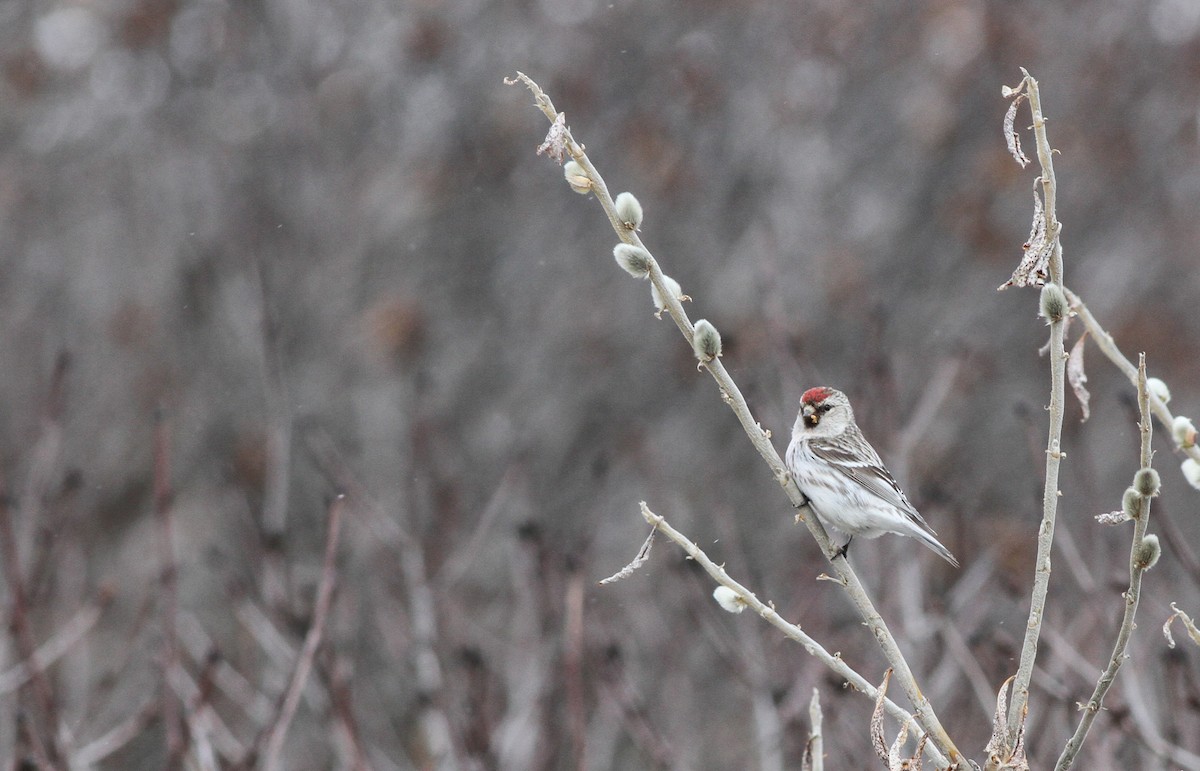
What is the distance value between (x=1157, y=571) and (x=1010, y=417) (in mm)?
3374

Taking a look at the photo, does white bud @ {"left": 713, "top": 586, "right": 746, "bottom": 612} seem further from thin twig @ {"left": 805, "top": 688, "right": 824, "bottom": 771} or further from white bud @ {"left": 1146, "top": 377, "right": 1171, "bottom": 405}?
white bud @ {"left": 1146, "top": 377, "right": 1171, "bottom": 405}

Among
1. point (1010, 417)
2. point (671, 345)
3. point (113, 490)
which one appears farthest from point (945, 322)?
point (113, 490)

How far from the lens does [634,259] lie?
2.11 metres

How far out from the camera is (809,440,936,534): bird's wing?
370 centimetres

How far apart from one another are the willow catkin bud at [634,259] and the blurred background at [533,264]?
4.39 metres

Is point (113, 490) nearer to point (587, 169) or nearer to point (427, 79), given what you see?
point (427, 79)

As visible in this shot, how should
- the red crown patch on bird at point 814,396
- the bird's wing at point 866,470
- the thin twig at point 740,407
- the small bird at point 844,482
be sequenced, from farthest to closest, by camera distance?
the red crown patch on bird at point 814,396 → the bird's wing at point 866,470 → the small bird at point 844,482 → the thin twig at point 740,407

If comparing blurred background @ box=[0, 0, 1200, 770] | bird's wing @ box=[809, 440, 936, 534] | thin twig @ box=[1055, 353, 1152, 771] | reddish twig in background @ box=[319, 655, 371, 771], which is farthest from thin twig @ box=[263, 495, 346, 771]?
blurred background @ box=[0, 0, 1200, 770]

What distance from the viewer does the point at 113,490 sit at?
8344 millimetres

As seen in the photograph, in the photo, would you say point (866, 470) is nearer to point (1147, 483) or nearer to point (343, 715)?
point (343, 715)

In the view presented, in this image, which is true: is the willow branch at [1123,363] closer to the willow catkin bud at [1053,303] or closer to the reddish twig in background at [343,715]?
the willow catkin bud at [1053,303]

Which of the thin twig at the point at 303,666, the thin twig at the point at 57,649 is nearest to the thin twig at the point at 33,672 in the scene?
the thin twig at the point at 57,649

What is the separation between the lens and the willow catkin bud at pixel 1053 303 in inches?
76.9

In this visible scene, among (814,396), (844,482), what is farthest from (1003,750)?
(814,396)
